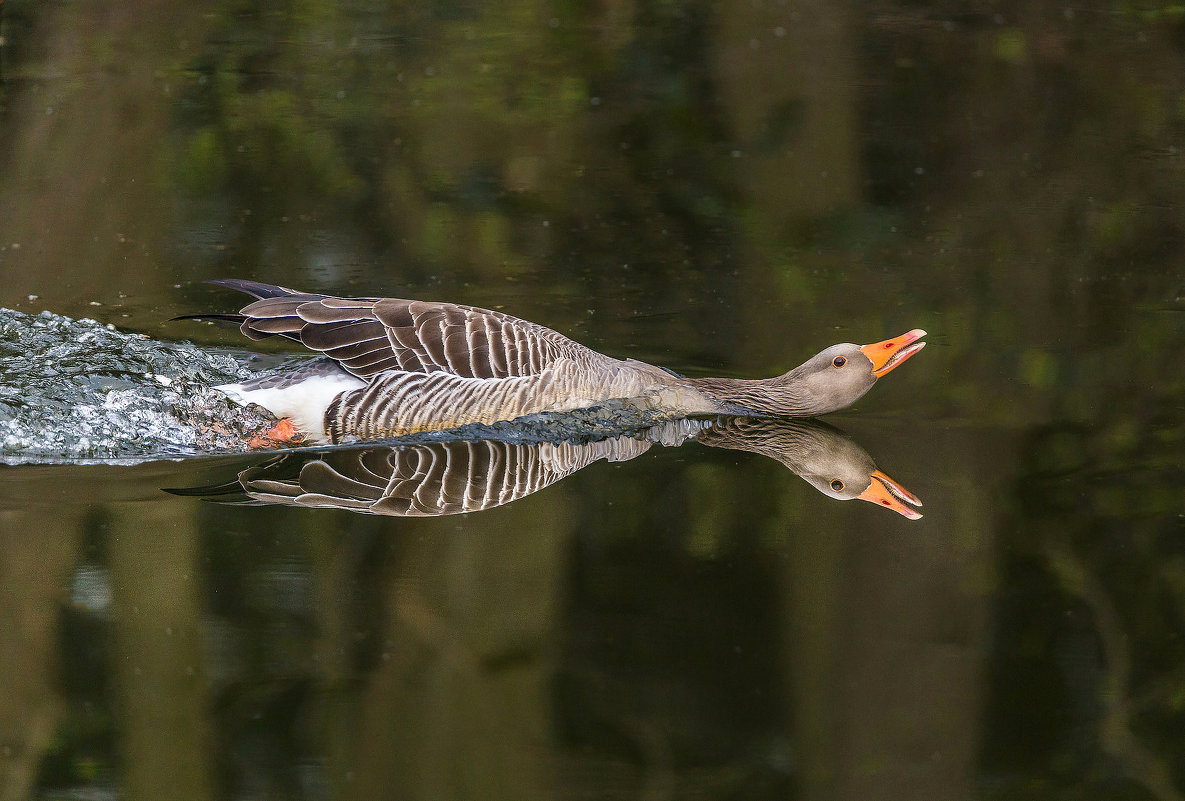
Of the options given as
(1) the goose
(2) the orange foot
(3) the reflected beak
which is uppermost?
(1) the goose

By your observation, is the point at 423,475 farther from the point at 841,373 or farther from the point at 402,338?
the point at 841,373

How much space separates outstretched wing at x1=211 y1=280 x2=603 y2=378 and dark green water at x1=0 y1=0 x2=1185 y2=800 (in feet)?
2.70

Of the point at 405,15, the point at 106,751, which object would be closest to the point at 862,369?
the point at 106,751

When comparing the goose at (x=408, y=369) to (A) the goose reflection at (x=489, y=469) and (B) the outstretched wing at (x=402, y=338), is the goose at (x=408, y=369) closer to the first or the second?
(B) the outstretched wing at (x=402, y=338)

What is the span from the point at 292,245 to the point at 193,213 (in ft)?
4.03

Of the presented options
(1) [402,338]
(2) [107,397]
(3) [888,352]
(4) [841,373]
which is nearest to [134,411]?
(2) [107,397]

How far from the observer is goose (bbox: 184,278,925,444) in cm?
694

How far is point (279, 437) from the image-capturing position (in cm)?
695

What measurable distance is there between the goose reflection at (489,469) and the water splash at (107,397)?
24.1 inches

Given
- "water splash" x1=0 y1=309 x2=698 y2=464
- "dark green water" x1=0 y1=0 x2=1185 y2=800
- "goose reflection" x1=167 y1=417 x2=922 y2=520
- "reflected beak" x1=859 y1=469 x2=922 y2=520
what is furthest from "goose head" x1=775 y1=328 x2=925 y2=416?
"reflected beak" x1=859 y1=469 x2=922 y2=520

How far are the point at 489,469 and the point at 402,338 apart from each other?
3.17 ft

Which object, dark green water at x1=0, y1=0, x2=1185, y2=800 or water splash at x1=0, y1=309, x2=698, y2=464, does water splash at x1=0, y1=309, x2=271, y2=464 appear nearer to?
water splash at x1=0, y1=309, x2=698, y2=464

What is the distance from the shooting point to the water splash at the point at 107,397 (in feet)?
22.3


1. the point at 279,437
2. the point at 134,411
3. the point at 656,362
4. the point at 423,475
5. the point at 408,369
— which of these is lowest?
the point at 423,475
